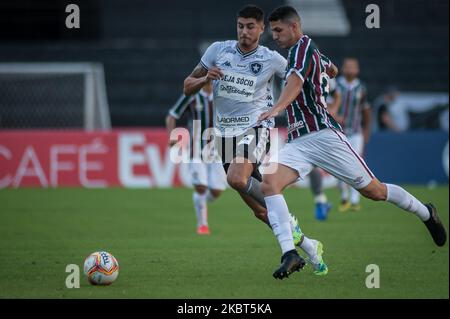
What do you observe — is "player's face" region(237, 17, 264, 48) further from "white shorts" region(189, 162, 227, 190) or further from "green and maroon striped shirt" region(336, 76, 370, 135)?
"green and maroon striped shirt" region(336, 76, 370, 135)

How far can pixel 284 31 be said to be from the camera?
8.68 meters

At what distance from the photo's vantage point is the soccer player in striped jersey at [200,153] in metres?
13.1

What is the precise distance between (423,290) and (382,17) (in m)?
19.3

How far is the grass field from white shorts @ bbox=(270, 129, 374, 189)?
0.92 metres

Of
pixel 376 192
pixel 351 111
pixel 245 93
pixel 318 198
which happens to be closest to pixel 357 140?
pixel 351 111

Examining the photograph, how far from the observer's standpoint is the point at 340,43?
2600 cm

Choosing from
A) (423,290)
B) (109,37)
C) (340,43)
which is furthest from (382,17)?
(423,290)

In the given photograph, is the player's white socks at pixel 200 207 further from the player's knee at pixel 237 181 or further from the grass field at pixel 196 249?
the player's knee at pixel 237 181

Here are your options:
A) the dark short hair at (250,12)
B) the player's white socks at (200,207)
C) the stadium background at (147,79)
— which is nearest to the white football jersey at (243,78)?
the dark short hair at (250,12)

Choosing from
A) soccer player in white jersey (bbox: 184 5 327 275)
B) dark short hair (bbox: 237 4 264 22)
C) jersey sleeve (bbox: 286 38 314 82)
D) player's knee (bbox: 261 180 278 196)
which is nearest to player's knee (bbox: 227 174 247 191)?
soccer player in white jersey (bbox: 184 5 327 275)

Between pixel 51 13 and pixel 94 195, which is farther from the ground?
pixel 51 13

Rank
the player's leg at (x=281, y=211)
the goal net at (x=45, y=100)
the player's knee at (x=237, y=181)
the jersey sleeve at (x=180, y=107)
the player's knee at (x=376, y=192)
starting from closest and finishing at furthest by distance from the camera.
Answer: the player's leg at (x=281, y=211) → the player's knee at (x=376, y=192) → the player's knee at (x=237, y=181) → the jersey sleeve at (x=180, y=107) → the goal net at (x=45, y=100)

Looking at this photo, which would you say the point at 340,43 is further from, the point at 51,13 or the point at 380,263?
the point at 380,263

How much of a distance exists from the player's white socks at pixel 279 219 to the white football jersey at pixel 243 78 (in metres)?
1.32
